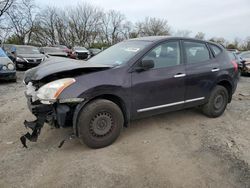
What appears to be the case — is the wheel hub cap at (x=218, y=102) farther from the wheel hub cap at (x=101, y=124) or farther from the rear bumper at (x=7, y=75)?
the rear bumper at (x=7, y=75)

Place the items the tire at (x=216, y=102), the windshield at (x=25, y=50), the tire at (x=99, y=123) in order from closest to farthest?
the tire at (x=99, y=123) < the tire at (x=216, y=102) < the windshield at (x=25, y=50)

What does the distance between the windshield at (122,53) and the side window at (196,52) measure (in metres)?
0.86

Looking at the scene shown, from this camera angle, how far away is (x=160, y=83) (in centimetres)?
392

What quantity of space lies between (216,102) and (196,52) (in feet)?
3.79

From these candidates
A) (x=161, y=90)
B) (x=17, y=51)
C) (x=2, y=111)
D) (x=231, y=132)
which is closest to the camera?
(x=161, y=90)

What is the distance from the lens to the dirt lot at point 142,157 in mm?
2781

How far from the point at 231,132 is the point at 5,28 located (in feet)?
127

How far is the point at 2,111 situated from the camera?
5.30m

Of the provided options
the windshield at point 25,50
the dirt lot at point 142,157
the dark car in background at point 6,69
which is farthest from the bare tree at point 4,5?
the dirt lot at point 142,157

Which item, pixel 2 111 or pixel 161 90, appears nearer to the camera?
pixel 161 90

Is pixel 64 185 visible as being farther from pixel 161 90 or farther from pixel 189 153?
pixel 161 90

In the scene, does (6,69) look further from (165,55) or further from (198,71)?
(198,71)

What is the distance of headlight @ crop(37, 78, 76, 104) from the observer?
10.4ft

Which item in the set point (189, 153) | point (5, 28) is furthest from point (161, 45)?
point (5, 28)
